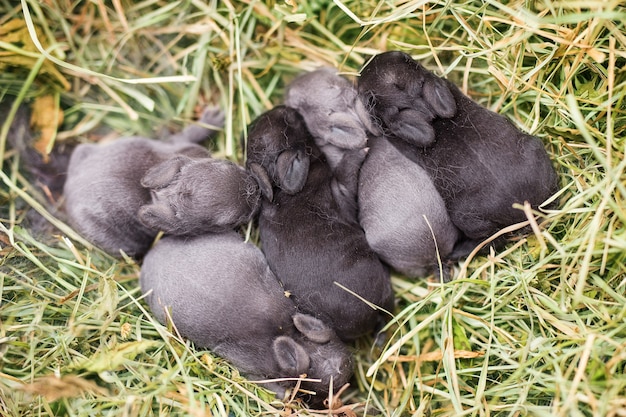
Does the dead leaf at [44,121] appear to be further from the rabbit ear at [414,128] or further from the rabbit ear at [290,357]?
the rabbit ear at [414,128]

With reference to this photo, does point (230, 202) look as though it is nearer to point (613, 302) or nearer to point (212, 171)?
point (212, 171)

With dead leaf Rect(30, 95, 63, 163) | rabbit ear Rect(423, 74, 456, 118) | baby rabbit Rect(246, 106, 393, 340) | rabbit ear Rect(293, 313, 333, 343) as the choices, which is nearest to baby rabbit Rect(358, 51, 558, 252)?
rabbit ear Rect(423, 74, 456, 118)

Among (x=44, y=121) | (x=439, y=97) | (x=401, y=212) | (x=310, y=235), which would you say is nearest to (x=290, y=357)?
(x=310, y=235)

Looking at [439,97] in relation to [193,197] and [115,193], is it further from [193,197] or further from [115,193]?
[115,193]

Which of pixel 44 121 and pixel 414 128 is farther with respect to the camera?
pixel 44 121

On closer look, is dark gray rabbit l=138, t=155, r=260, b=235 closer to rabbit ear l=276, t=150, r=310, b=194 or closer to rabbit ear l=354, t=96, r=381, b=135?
rabbit ear l=276, t=150, r=310, b=194

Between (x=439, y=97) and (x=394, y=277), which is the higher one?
(x=439, y=97)

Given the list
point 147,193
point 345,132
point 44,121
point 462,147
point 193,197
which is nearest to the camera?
point 462,147

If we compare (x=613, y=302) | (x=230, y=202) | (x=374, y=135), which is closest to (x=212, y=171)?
(x=230, y=202)
